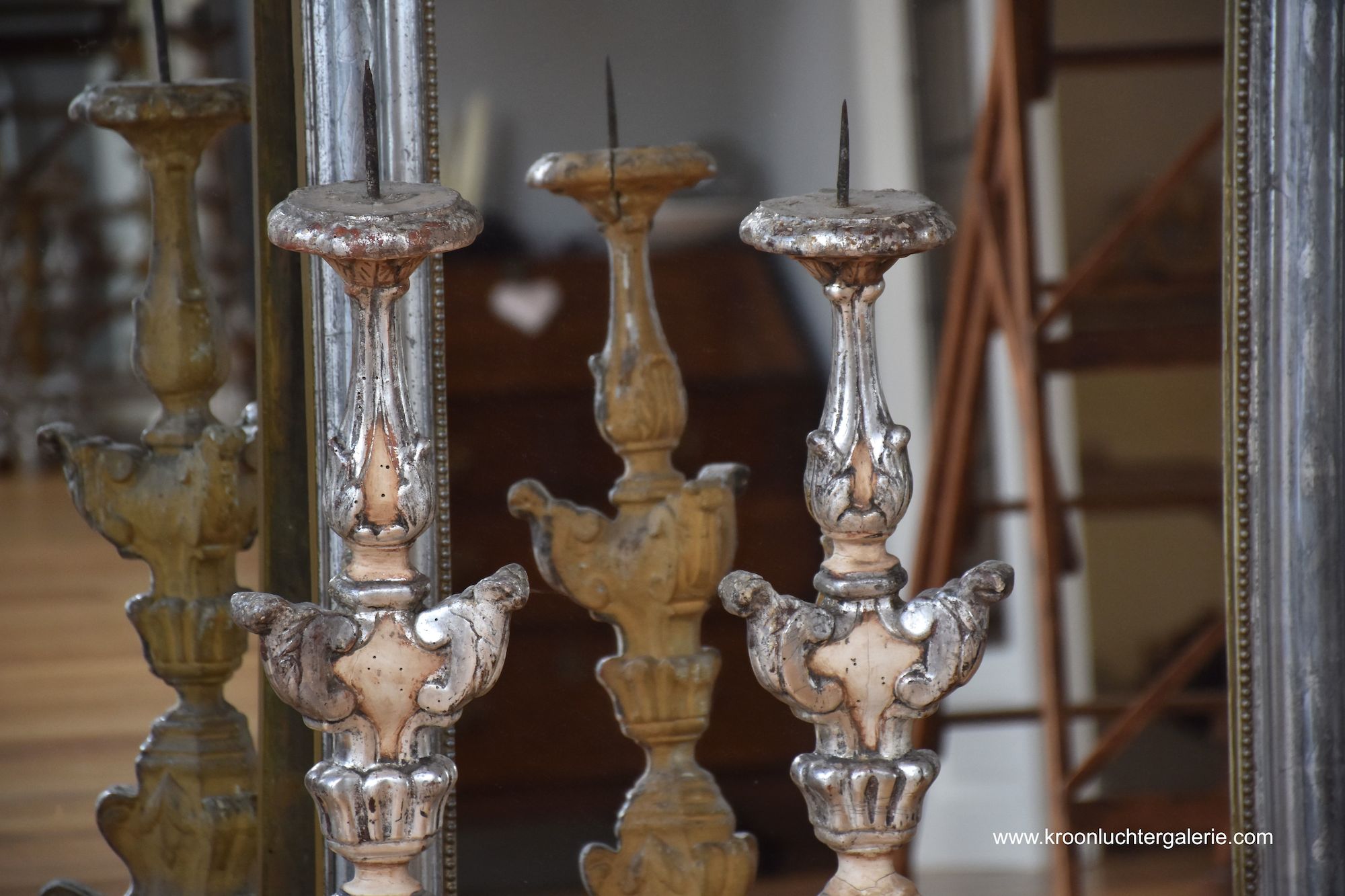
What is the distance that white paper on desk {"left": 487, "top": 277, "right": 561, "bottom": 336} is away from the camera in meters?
0.83

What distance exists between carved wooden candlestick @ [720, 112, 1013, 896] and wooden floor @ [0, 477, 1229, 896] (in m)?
0.43

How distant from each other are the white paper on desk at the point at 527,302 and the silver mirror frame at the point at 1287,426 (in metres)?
0.35

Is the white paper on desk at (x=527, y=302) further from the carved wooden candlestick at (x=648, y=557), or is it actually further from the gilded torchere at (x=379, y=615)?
the gilded torchere at (x=379, y=615)

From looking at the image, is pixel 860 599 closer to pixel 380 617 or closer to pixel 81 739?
pixel 380 617

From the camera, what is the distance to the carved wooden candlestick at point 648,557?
0.71m

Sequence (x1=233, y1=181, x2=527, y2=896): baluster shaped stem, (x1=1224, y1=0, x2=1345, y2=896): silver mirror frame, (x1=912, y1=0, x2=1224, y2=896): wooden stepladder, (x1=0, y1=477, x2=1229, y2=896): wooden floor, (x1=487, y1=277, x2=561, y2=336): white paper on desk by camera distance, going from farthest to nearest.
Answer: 1. (x1=912, y1=0, x2=1224, y2=896): wooden stepladder
2. (x1=0, y1=477, x2=1229, y2=896): wooden floor
3. (x1=487, y1=277, x2=561, y2=336): white paper on desk
4. (x1=1224, y1=0, x2=1345, y2=896): silver mirror frame
5. (x1=233, y1=181, x2=527, y2=896): baluster shaped stem

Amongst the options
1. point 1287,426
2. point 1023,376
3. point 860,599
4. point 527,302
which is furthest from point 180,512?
point 1023,376

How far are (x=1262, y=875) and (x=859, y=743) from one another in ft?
0.95

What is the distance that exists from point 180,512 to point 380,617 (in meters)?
0.30

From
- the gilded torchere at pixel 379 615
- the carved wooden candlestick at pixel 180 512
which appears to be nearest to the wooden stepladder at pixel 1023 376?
the carved wooden candlestick at pixel 180 512

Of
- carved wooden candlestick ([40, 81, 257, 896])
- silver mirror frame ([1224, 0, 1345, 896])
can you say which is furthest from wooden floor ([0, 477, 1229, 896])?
silver mirror frame ([1224, 0, 1345, 896])

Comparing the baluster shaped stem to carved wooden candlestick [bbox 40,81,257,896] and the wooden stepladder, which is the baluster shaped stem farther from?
the wooden stepladder

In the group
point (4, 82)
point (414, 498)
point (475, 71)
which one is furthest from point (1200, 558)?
point (4, 82)

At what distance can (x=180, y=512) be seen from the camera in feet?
2.45
